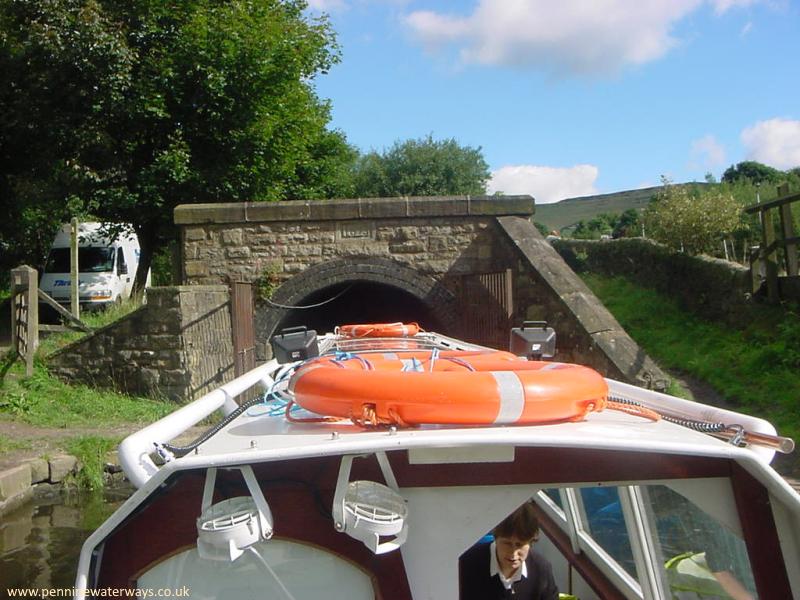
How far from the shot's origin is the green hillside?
39250mm

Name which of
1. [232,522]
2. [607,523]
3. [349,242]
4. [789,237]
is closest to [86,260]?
[349,242]

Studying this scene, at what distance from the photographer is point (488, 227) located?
11250mm

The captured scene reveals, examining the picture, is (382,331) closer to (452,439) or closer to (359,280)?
(452,439)

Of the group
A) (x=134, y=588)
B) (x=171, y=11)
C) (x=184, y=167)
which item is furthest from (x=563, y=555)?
(x=171, y=11)

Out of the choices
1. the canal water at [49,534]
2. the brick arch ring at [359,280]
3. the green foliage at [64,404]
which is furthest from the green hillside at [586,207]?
the canal water at [49,534]

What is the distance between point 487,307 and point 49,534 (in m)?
5.82

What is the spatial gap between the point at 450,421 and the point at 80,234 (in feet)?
64.8

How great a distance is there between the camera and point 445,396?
6.98 ft

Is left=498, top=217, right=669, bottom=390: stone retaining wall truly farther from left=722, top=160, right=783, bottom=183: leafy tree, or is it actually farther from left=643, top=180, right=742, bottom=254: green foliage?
left=722, top=160, right=783, bottom=183: leafy tree

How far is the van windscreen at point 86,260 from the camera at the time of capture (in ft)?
64.7

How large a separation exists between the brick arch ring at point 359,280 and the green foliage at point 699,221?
18.2 ft

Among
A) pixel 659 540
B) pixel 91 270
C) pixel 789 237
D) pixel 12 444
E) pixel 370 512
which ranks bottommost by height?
pixel 12 444

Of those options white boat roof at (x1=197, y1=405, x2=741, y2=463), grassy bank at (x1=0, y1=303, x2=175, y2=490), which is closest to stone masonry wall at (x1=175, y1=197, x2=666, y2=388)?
grassy bank at (x1=0, y1=303, x2=175, y2=490)

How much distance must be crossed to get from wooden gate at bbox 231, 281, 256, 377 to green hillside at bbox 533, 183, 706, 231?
29210mm
